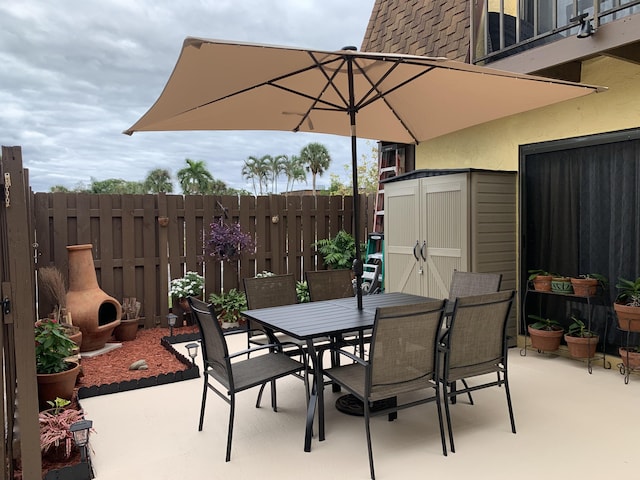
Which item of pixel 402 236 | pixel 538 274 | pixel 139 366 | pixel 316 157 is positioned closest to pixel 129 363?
pixel 139 366

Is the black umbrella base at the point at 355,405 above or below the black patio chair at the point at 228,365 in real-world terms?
below

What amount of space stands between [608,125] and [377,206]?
3496mm

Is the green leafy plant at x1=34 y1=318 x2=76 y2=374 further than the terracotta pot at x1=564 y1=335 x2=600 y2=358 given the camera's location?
No

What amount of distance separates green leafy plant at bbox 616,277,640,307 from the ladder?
10.6 ft

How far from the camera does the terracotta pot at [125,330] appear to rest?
566cm

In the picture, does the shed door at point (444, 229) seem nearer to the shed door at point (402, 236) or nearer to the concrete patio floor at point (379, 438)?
the shed door at point (402, 236)

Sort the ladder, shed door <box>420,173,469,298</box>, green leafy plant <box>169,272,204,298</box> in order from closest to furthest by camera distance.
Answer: shed door <box>420,173,469,298</box>
green leafy plant <box>169,272,204,298</box>
the ladder

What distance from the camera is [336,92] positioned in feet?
13.0

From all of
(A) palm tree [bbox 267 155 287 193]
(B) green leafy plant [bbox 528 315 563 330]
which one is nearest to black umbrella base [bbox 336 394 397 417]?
(B) green leafy plant [bbox 528 315 563 330]

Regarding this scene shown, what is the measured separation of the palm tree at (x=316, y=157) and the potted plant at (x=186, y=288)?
30203mm

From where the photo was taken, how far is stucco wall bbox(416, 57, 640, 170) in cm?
426

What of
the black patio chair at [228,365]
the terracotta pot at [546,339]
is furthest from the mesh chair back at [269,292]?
the terracotta pot at [546,339]

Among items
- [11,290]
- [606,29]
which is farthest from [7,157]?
[606,29]

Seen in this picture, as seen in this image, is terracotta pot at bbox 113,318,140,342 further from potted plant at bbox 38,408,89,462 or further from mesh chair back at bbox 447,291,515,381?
mesh chair back at bbox 447,291,515,381
